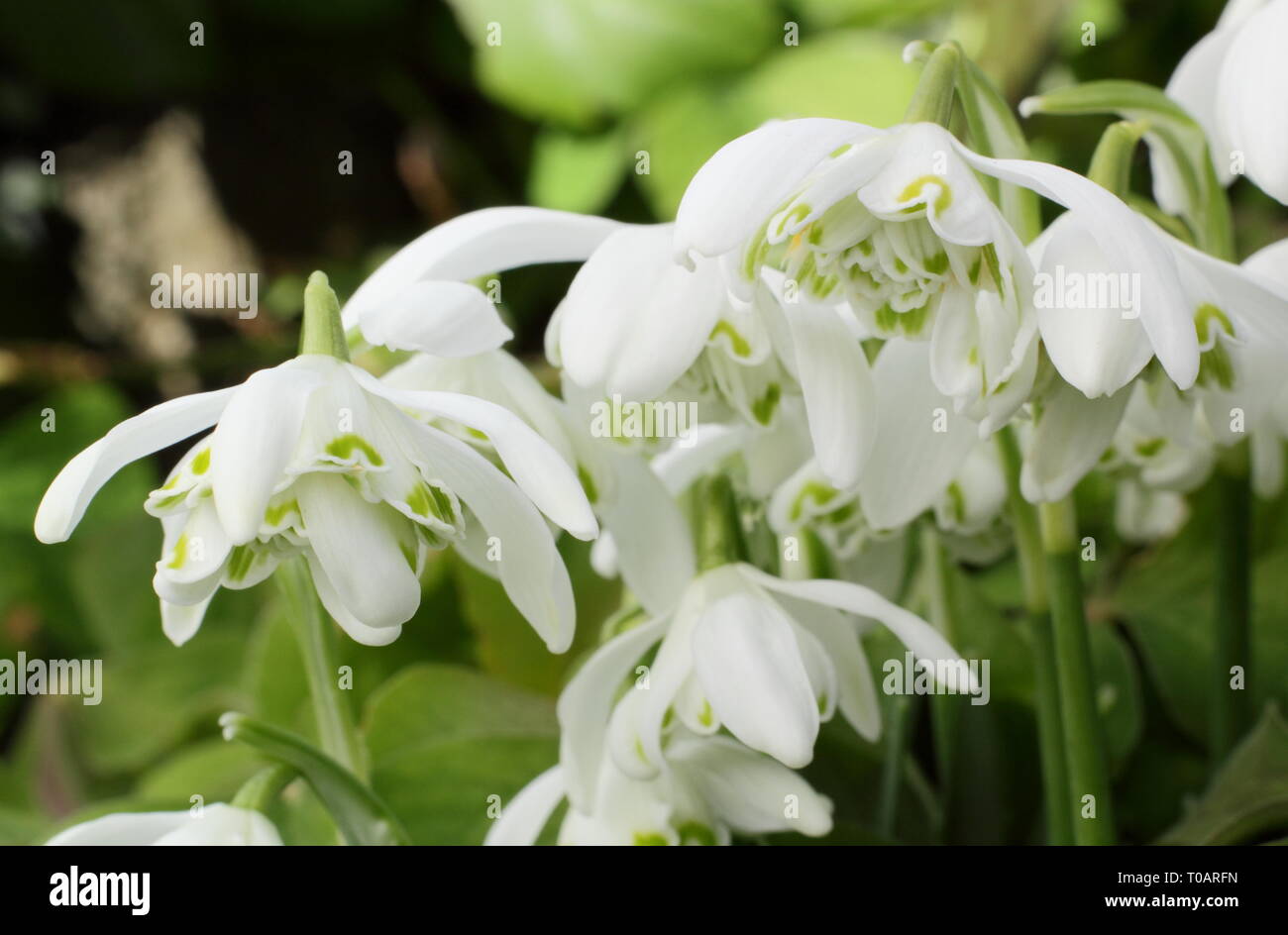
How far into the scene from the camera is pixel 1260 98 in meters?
0.28

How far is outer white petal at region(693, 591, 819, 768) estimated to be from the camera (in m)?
0.26

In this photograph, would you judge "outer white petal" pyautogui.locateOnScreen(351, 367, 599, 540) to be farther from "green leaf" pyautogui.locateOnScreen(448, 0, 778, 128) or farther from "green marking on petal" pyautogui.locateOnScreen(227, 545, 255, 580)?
"green leaf" pyautogui.locateOnScreen(448, 0, 778, 128)

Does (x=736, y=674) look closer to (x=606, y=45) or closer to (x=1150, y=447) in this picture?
(x=1150, y=447)

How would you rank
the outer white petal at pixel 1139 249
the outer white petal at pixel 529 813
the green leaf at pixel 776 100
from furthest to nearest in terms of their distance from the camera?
the green leaf at pixel 776 100 → the outer white petal at pixel 529 813 → the outer white petal at pixel 1139 249

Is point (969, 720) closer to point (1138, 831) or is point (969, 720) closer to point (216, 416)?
point (1138, 831)

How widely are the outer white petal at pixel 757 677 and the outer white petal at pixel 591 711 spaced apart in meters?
0.03

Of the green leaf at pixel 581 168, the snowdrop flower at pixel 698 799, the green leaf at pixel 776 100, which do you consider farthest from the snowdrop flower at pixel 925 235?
the green leaf at pixel 581 168

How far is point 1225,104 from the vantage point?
30 centimetres

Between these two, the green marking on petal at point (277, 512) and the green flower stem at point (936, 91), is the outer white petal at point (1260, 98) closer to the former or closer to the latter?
the green flower stem at point (936, 91)

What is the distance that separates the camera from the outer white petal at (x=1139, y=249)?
221 millimetres

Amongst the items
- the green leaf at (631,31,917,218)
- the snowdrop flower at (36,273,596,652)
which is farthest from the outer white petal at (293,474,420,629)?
the green leaf at (631,31,917,218)

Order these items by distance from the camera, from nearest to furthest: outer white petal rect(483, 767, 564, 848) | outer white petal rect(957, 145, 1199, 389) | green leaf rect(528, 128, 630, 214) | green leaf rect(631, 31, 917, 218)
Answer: outer white petal rect(957, 145, 1199, 389)
outer white petal rect(483, 767, 564, 848)
green leaf rect(631, 31, 917, 218)
green leaf rect(528, 128, 630, 214)

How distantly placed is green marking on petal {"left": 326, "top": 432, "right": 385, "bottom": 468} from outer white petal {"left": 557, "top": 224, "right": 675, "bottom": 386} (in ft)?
0.16
